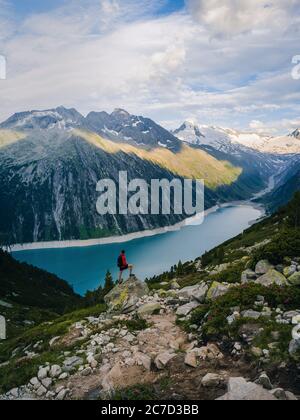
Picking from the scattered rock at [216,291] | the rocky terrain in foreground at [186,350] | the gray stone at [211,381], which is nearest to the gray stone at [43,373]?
the rocky terrain in foreground at [186,350]

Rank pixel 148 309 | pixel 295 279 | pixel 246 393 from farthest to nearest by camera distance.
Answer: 1. pixel 148 309
2. pixel 295 279
3. pixel 246 393

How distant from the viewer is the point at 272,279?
79.0 ft

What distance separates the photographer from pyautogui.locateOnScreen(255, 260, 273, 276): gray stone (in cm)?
2673

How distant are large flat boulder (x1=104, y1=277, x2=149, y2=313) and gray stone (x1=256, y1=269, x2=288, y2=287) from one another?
8.66 meters

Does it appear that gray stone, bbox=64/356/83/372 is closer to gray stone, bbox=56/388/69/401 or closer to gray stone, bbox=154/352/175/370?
gray stone, bbox=56/388/69/401

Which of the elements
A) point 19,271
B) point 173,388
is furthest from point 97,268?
point 173,388

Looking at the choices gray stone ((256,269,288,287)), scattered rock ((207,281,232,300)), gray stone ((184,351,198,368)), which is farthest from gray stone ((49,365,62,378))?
gray stone ((256,269,288,287))

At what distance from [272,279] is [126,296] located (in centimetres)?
1061

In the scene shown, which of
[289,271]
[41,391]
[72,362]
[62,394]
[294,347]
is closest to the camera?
[294,347]

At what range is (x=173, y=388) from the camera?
15141 millimetres

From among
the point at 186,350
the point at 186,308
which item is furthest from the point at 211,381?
the point at 186,308

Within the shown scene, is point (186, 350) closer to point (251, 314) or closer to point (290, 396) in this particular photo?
point (251, 314)

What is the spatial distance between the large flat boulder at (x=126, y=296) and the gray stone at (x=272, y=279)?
866 centimetres
